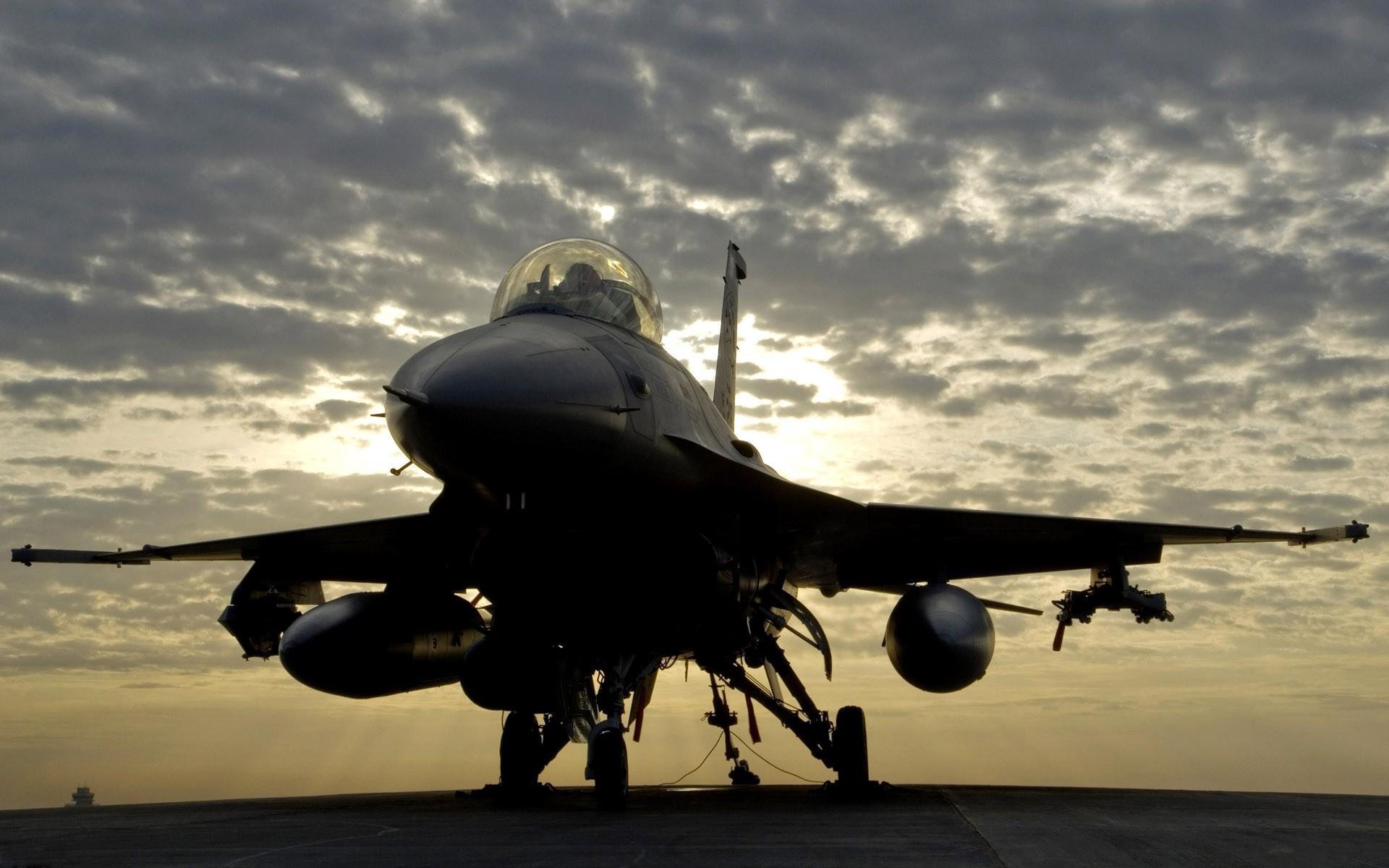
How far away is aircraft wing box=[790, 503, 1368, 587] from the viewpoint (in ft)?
47.3

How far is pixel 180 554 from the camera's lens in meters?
16.2

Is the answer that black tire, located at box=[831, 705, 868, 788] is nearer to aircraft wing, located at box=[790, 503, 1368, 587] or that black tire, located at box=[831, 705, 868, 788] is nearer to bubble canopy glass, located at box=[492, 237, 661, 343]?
aircraft wing, located at box=[790, 503, 1368, 587]

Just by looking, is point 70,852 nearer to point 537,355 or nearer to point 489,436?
point 489,436

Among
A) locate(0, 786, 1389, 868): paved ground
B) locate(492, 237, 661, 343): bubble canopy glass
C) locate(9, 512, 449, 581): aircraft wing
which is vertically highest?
locate(492, 237, 661, 343): bubble canopy glass

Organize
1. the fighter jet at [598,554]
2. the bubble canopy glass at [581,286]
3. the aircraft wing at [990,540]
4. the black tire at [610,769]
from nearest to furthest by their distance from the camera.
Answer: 1. the fighter jet at [598,554]
2. the black tire at [610,769]
3. the bubble canopy glass at [581,286]
4. the aircraft wing at [990,540]

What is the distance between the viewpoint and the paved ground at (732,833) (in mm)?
7734

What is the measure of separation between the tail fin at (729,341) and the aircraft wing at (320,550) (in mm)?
7052

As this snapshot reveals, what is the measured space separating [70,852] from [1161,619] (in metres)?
11.9

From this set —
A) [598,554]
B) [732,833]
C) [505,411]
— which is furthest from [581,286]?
[732,833]

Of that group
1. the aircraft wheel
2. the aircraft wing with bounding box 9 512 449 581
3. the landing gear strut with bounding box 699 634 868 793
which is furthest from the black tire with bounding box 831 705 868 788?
the aircraft wing with bounding box 9 512 449 581

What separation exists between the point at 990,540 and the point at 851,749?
10.8ft

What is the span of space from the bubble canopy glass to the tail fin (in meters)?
7.59

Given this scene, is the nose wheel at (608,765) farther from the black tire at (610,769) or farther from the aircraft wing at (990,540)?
the aircraft wing at (990,540)

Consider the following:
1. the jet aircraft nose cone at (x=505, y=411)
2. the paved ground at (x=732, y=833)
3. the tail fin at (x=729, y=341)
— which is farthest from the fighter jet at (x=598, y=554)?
the tail fin at (x=729, y=341)
